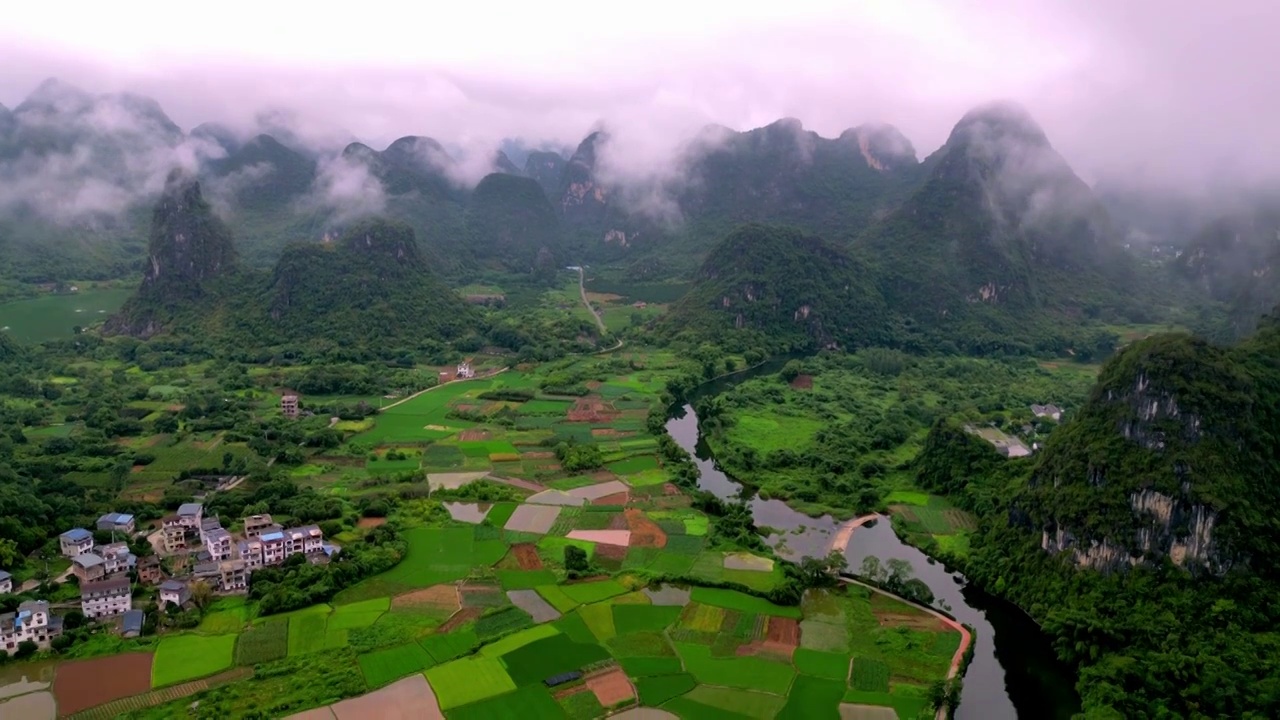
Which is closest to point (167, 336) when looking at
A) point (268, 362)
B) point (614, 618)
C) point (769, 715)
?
point (268, 362)

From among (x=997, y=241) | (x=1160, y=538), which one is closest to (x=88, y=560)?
(x=1160, y=538)

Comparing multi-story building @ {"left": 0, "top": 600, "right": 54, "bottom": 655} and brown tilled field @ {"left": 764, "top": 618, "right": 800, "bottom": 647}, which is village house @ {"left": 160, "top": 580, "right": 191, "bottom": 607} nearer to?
multi-story building @ {"left": 0, "top": 600, "right": 54, "bottom": 655}

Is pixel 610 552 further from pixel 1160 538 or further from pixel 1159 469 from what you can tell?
pixel 1159 469

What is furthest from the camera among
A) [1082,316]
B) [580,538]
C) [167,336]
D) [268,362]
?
[1082,316]

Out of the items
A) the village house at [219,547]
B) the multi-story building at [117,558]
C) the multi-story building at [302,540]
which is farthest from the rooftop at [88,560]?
the multi-story building at [302,540]

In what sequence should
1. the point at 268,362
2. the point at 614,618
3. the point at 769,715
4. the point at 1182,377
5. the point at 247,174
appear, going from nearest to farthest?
the point at 769,715 < the point at 614,618 < the point at 1182,377 < the point at 268,362 < the point at 247,174

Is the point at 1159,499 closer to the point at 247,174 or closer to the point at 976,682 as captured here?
the point at 976,682

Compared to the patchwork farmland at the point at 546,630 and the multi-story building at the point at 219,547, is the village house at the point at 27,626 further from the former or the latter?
the multi-story building at the point at 219,547
